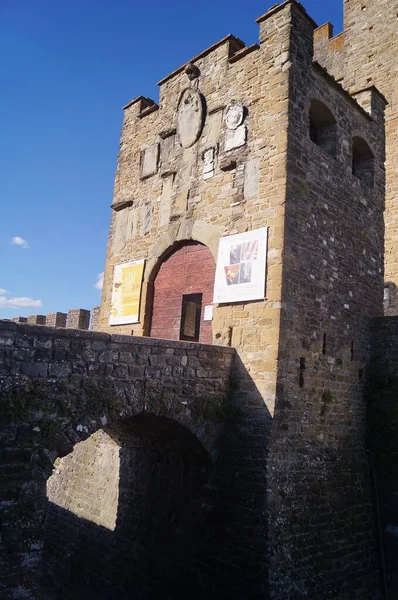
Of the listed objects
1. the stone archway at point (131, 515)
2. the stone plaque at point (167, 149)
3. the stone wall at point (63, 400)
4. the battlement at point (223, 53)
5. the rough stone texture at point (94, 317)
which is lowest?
the stone archway at point (131, 515)

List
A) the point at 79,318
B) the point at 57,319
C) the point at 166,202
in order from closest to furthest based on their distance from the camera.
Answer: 1. the point at 166,202
2. the point at 79,318
3. the point at 57,319

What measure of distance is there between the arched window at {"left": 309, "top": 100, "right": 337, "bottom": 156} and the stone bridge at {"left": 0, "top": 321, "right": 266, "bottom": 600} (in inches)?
160

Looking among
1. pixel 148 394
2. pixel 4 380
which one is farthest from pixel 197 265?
pixel 4 380

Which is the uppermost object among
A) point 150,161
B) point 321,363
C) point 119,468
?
point 150,161

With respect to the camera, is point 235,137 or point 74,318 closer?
point 235,137

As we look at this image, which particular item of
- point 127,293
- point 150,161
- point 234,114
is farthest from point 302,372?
point 150,161

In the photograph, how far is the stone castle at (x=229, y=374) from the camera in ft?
17.8

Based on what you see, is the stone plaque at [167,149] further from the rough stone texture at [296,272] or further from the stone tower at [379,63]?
the stone tower at [379,63]

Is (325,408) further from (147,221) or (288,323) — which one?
(147,221)

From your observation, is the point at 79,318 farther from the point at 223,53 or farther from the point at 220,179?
→ the point at 223,53

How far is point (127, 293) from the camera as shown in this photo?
9508 mm

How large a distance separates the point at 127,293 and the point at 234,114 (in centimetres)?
384

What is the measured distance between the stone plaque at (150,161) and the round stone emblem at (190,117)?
69cm

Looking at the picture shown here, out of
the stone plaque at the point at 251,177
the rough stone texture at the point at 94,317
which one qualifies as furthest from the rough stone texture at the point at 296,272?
the rough stone texture at the point at 94,317
